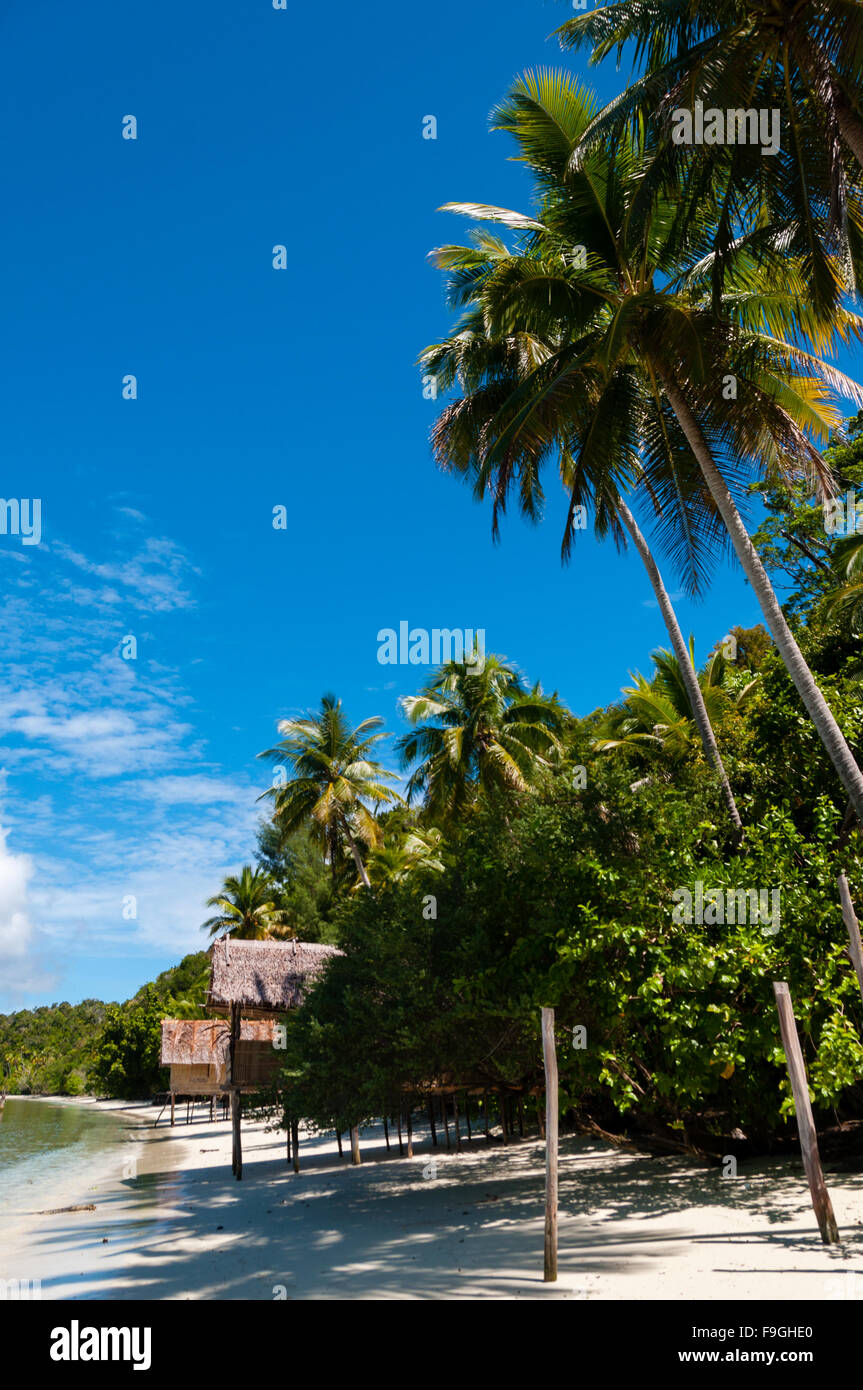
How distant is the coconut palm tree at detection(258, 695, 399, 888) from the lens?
29.8m

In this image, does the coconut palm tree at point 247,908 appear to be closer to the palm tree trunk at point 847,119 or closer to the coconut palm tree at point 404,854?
the coconut palm tree at point 404,854

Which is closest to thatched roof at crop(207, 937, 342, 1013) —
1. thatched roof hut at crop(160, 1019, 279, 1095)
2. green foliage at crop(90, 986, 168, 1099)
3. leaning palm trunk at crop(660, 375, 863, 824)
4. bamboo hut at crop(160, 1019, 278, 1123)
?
bamboo hut at crop(160, 1019, 278, 1123)

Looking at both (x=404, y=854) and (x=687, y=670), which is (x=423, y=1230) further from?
(x=404, y=854)

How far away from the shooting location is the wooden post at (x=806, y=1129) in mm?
7539

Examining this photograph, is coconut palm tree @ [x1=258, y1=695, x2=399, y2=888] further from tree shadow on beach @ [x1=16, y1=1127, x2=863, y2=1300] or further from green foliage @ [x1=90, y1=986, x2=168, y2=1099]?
green foliage @ [x1=90, y1=986, x2=168, y2=1099]

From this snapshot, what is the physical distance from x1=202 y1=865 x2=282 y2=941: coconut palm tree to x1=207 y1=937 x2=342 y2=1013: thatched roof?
837 inches

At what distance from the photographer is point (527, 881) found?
37.7 ft

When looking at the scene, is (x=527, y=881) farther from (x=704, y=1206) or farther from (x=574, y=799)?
(x=704, y=1206)

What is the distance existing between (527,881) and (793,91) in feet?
32.1

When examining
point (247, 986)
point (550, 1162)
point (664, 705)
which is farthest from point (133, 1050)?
point (550, 1162)

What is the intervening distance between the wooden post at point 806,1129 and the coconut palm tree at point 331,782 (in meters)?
22.2

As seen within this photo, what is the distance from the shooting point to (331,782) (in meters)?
30.1

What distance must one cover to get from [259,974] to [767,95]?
17457 mm
